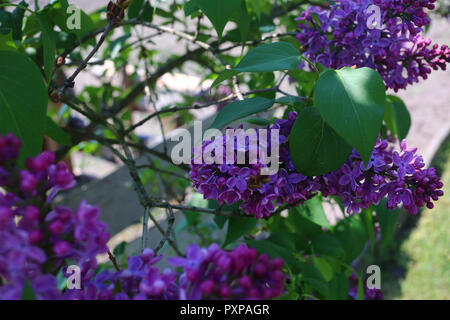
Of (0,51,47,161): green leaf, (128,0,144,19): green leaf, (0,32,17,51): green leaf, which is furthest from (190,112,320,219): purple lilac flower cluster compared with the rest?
(128,0,144,19): green leaf

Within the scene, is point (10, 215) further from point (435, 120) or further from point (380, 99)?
point (435, 120)

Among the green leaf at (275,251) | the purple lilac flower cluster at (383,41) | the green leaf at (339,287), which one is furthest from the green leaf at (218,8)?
the green leaf at (339,287)

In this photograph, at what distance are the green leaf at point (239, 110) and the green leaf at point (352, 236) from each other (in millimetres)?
669

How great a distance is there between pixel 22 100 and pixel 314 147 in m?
0.39

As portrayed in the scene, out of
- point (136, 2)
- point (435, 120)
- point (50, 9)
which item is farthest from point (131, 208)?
point (435, 120)

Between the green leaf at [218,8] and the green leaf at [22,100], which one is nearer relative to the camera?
the green leaf at [22,100]

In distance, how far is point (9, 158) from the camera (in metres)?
0.47

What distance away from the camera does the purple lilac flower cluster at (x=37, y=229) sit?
0.44 m

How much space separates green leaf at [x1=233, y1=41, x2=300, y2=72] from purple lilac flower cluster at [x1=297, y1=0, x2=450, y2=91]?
0.22m

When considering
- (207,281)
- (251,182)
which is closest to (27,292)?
(207,281)

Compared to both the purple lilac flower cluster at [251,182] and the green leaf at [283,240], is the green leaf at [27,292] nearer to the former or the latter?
the purple lilac flower cluster at [251,182]

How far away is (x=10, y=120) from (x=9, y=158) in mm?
120

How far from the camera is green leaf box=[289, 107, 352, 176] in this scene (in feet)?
2.28

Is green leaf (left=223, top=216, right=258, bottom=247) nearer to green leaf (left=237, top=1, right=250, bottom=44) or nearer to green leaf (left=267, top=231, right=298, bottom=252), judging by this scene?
green leaf (left=267, top=231, right=298, bottom=252)
